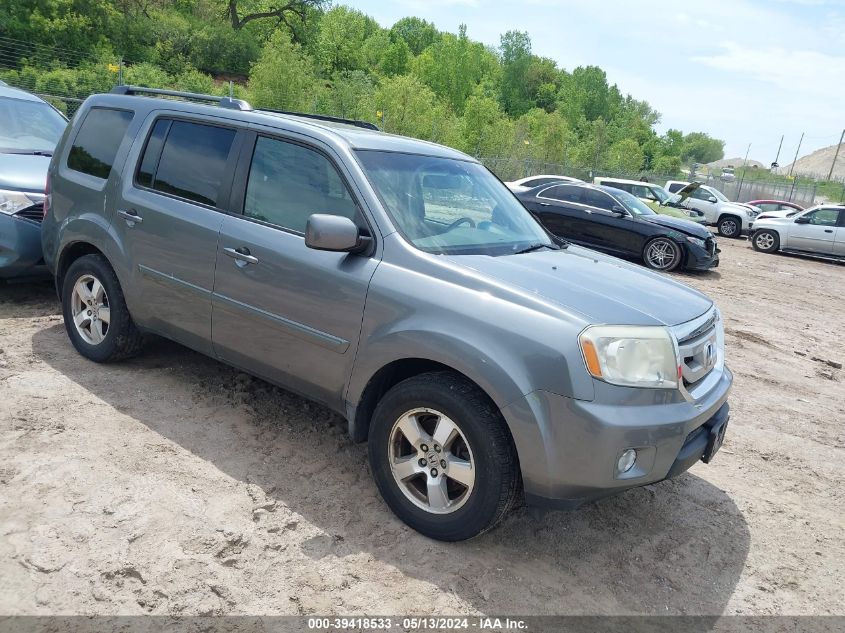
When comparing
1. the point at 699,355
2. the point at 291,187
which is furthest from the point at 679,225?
the point at 291,187

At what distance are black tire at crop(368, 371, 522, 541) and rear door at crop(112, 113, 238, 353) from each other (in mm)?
1479

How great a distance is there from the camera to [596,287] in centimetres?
330

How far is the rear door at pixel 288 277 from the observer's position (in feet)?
11.1

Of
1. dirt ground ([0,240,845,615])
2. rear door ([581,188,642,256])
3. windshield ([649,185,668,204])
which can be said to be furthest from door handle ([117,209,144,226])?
windshield ([649,185,668,204])

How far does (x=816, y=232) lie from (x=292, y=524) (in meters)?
19.5

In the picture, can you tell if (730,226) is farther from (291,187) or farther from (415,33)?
(415,33)

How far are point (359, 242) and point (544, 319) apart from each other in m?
1.04

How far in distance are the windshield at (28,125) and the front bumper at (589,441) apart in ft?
20.5

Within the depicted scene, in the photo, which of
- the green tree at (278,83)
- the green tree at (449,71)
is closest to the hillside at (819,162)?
the green tree at (449,71)

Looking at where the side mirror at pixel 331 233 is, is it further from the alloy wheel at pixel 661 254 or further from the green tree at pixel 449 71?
the green tree at pixel 449 71

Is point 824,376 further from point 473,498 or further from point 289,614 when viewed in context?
point 289,614

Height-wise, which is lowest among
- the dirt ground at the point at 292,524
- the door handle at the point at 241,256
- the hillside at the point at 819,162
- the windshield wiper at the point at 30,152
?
the dirt ground at the point at 292,524

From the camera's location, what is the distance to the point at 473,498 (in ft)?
9.77

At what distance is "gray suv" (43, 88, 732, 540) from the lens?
2820mm
